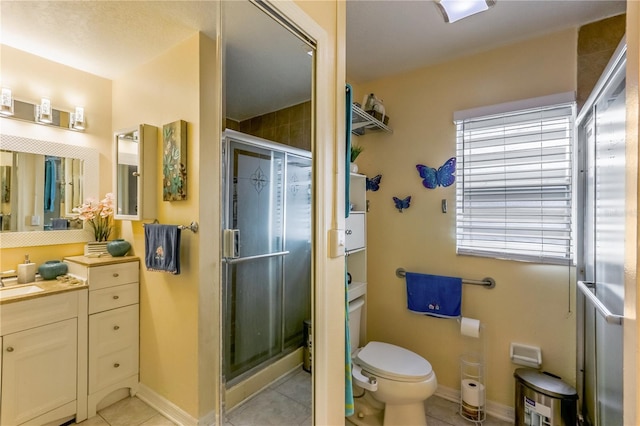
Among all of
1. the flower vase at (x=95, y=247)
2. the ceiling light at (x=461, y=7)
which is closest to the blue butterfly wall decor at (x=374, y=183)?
the ceiling light at (x=461, y=7)

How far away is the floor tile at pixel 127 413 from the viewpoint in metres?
0.89

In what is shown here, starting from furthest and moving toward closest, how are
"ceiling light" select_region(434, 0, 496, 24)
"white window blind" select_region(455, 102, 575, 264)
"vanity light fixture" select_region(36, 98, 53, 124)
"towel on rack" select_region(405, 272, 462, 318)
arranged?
1. "towel on rack" select_region(405, 272, 462, 318)
2. "white window blind" select_region(455, 102, 575, 264)
3. "ceiling light" select_region(434, 0, 496, 24)
4. "vanity light fixture" select_region(36, 98, 53, 124)

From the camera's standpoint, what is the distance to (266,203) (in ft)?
4.12

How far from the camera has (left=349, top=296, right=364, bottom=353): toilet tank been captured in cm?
200

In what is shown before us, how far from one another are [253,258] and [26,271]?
0.69 metres

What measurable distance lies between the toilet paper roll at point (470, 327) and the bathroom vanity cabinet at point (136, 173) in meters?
1.92

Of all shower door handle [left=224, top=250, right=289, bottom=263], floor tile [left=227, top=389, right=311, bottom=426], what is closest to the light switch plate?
shower door handle [left=224, top=250, right=289, bottom=263]

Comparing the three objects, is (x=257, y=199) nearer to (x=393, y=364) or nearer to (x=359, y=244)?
(x=359, y=244)

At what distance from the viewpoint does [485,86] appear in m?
1.92

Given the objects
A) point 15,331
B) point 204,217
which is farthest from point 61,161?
point 204,217

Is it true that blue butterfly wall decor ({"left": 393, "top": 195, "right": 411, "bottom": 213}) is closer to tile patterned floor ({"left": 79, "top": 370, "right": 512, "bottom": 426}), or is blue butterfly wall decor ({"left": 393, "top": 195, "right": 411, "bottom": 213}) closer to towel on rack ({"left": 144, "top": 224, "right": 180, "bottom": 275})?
tile patterned floor ({"left": 79, "top": 370, "right": 512, "bottom": 426})

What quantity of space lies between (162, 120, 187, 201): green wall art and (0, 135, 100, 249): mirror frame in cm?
30

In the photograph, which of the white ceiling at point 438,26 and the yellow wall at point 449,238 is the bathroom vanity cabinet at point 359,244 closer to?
the yellow wall at point 449,238

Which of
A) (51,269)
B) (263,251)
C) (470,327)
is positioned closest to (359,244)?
(470,327)
